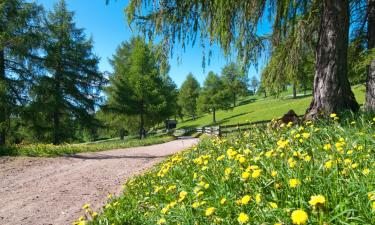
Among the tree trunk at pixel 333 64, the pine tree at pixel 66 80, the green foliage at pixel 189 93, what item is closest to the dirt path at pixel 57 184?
the tree trunk at pixel 333 64

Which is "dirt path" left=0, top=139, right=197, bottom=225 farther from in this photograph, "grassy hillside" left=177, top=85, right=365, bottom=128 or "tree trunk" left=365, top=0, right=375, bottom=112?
"grassy hillside" left=177, top=85, right=365, bottom=128

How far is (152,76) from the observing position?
30688mm

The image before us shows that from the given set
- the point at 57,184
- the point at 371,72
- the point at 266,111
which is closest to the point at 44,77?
the point at 57,184

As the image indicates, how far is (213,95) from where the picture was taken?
5284 centimetres

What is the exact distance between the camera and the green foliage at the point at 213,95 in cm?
5194

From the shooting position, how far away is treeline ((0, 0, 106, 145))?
18.0 m

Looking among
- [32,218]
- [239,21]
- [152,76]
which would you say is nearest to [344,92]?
[239,21]

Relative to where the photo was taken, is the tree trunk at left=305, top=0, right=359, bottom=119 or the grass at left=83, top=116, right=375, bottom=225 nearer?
A: the grass at left=83, top=116, right=375, bottom=225

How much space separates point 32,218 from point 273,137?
4882 millimetres

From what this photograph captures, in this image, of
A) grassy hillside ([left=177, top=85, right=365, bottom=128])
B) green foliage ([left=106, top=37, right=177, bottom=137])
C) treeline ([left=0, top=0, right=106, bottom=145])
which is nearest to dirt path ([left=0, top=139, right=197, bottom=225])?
treeline ([left=0, top=0, right=106, bottom=145])

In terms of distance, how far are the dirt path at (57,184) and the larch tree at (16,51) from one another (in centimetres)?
623

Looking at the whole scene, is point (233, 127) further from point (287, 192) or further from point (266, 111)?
point (266, 111)

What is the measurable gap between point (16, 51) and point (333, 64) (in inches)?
691

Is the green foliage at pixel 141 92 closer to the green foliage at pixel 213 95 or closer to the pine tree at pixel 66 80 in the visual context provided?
the pine tree at pixel 66 80
